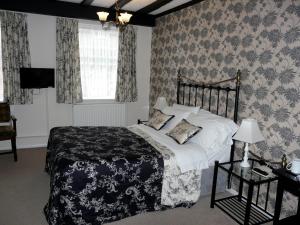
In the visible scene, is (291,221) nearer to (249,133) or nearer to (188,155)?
(249,133)

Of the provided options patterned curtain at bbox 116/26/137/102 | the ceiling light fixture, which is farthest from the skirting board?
the ceiling light fixture

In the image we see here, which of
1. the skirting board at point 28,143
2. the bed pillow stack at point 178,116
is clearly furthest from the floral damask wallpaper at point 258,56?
the skirting board at point 28,143

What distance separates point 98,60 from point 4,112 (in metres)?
2.04

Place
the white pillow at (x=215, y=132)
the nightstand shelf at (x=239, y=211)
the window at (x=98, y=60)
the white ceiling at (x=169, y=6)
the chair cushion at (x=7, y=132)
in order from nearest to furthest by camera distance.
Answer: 1. the nightstand shelf at (x=239, y=211)
2. the white pillow at (x=215, y=132)
3. the chair cushion at (x=7, y=132)
4. the white ceiling at (x=169, y=6)
5. the window at (x=98, y=60)

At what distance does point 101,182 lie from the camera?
2.76 m

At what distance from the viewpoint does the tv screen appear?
4.93m

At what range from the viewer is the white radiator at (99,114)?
5.53m

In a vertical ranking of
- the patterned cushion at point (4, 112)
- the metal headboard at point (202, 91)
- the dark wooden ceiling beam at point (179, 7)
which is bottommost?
the patterned cushion at point (4, 112)

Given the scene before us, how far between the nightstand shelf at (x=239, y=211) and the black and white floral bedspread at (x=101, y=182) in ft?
2.75

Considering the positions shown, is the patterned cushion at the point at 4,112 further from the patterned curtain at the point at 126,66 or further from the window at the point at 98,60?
the patterned curtain at the point at 126,66

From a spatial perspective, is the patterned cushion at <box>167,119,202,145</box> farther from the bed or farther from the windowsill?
the windowsill

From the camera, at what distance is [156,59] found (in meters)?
5.80

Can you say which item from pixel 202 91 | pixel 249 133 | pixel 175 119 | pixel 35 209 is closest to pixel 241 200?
pixel 249 133

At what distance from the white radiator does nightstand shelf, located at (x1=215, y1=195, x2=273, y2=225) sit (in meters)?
3.16
